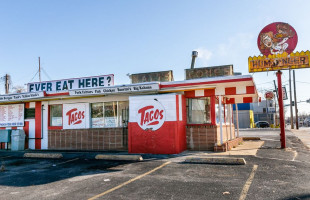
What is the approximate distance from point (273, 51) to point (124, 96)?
7.72 meters

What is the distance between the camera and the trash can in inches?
585

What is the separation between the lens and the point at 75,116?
563 inches

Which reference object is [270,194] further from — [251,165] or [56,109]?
[56,109]

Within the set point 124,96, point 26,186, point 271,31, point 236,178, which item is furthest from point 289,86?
point 26,186

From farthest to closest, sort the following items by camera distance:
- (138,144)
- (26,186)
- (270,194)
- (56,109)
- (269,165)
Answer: (56,109) < (138,144) < (269,165) < (26,186) < (270,194)

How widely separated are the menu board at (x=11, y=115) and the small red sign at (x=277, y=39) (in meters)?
14.1

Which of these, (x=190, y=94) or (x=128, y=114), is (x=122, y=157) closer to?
(x=128, y=114)

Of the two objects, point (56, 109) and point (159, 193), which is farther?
point (56, 109)

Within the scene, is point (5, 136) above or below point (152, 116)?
below

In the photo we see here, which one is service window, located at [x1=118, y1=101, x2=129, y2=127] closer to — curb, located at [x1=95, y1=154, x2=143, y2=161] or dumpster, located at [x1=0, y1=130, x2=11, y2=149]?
curb, located at [x1=95, y1=154, x2=143, y2=161]

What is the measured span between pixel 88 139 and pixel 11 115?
587cm

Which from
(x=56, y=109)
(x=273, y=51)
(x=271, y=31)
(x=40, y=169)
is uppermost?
(x=271, y=31)

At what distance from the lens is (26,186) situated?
6555 millimetres

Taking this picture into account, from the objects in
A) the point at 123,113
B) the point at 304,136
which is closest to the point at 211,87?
the point at 123,113
